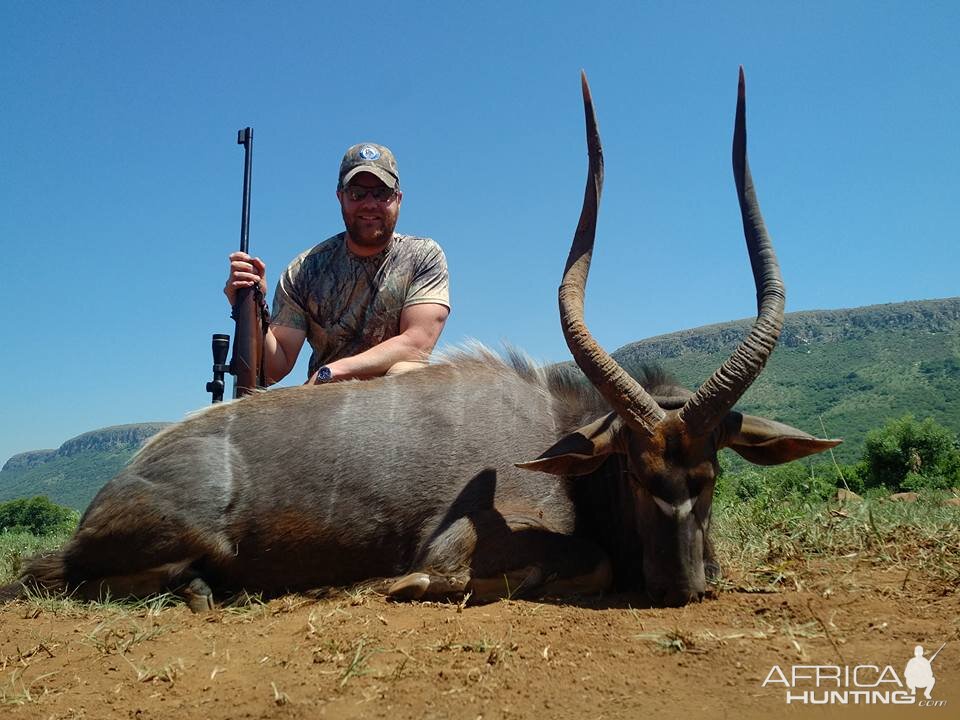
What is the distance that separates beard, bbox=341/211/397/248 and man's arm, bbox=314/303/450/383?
2.08 feet

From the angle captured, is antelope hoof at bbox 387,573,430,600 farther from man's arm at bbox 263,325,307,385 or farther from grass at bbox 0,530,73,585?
man's arm at bbox 263,325,307,385

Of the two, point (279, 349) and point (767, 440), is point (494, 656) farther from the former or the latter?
point (279, 349)

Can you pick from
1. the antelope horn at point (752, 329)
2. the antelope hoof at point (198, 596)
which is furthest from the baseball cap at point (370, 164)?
the antelope hoof at point (198, 596)

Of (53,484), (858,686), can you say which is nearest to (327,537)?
(858,686)

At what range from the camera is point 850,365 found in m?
64.2

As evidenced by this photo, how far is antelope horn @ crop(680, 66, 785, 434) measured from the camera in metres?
3.78

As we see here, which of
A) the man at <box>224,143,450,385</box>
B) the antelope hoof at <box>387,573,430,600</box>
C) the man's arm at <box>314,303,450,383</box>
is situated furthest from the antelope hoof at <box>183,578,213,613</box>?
the man at <box>224,143,450,385</box>

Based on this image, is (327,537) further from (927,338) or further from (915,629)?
(927,338)

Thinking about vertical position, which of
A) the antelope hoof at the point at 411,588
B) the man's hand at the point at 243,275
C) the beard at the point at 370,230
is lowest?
the antelope hoof at the point at 411,588

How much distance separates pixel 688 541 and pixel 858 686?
1.23 m

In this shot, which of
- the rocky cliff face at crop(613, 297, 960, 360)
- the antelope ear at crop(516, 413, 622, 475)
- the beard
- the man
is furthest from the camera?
the rocky cliff face at crop(613, 297, 960, 360)

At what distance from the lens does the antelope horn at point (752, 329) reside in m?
3.78

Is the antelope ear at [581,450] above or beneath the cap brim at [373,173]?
beneath

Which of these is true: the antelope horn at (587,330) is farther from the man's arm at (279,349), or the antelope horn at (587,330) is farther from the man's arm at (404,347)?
the man's arm at (279,349)
